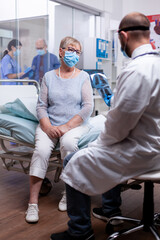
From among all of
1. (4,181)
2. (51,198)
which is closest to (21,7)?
(4,181)

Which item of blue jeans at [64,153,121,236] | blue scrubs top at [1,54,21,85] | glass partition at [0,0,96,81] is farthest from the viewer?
glass partition at [0,0,96,81]

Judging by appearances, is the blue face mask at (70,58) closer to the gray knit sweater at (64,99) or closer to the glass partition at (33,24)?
the gray knit sweater at (64,99)

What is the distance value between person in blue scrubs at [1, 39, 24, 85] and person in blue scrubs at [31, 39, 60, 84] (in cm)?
43

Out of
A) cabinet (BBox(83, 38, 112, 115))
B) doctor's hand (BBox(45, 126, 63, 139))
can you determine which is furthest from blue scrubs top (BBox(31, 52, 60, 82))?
doctor's hand (BBox(45, 126, 63, 139))

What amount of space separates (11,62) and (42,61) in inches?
30.8

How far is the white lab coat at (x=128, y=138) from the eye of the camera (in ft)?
3.91

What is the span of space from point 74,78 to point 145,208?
101 cm

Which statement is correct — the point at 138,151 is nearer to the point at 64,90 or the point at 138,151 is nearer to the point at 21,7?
the point at 64,90

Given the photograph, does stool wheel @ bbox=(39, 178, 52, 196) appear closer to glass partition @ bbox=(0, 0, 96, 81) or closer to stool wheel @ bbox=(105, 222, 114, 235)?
stool wheel @ bbox=(105, 222, 114, 235)

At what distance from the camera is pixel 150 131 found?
50.0 inches

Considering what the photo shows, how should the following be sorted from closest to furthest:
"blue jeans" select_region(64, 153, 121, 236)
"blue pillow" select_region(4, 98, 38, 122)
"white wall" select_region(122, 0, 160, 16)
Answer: "blue jeans" select_region(64, 153, 121, 236), "blue pillow" select_region(4, 98, 38, 122), "white wall" select_region(122, 0, 160, 16)

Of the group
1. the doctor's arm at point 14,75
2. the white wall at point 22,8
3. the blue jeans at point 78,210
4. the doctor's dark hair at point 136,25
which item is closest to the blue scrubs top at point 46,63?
the doctor's arm at point 14,75

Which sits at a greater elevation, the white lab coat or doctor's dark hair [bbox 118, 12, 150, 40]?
doctor's dark hair [bbox 118, 12, 150, 40]

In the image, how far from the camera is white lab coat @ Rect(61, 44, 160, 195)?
1.19 m
